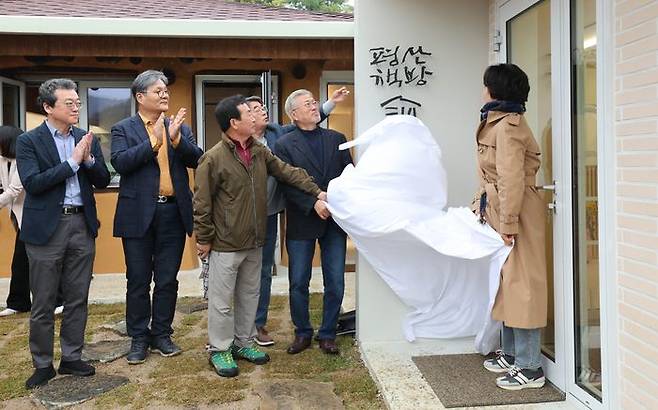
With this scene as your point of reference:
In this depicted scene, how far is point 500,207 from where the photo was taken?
294 cm

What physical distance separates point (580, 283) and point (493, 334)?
798mm

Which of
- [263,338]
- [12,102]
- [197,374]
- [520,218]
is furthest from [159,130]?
[12,102]

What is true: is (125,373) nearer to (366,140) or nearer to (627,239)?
(366,140)

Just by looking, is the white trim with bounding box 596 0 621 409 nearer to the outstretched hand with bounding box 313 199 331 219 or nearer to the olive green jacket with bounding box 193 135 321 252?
the outstretched hand with bounding box 313 199 331 219

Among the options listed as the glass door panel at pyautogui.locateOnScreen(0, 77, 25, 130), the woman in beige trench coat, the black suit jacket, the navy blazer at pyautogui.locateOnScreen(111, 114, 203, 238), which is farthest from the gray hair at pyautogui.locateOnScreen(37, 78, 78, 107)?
the glass door panel at pyautogui.locateOnScreen(0, 77, 25, 130)

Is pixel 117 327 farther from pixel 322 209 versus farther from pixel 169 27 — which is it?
pixel 169 27

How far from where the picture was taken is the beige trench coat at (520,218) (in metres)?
2.88

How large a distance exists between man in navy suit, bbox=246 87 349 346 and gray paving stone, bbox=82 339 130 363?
3.01 ft

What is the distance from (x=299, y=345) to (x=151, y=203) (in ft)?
4.37

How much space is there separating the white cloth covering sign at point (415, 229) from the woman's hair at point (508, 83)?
64 cm

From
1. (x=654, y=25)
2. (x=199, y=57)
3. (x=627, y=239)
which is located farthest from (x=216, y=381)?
(x=199, y=57)

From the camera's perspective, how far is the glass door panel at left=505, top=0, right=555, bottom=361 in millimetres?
3086

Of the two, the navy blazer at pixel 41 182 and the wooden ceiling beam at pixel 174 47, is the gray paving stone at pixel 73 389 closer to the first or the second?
the navy blazer at pixel 41 182

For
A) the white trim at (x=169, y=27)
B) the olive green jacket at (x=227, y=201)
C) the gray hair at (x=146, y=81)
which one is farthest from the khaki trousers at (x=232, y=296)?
the white trim at (x=169, y=27)
